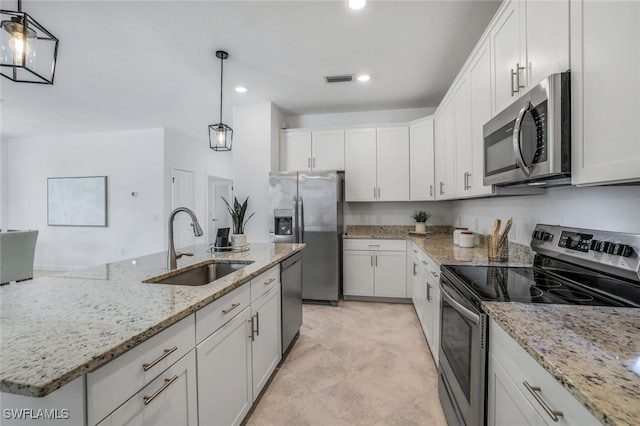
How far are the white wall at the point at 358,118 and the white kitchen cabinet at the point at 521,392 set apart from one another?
11.4ft

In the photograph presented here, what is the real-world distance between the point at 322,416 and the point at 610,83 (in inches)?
81.1

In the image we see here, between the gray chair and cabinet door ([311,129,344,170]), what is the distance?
3.73 metres

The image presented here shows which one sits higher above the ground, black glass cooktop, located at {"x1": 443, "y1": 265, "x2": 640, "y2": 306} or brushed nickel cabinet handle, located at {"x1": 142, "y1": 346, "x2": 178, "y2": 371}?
black glass cooktop, located at {"x1": 443, "y1": 265, "x2": 640, "y2": 306}

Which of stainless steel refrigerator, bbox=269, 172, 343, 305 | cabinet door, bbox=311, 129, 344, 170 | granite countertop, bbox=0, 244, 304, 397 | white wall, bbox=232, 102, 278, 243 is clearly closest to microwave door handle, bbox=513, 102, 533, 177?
granite countertop, bbox=0, 244, 304, 397

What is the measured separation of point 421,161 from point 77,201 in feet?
21.6

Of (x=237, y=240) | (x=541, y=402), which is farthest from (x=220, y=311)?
(x=541, y=402)

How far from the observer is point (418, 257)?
2926 millimetres

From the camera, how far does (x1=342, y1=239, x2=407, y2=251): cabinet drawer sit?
3627 mm

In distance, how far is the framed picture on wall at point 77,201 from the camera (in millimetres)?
5637

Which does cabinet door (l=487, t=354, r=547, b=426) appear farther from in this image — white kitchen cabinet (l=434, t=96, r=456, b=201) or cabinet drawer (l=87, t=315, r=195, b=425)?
white kitchen cabinet (l=434, t=96, r=456, b=201)

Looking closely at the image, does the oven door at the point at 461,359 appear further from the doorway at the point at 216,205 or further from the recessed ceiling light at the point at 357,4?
the doorway at the point at 216,205

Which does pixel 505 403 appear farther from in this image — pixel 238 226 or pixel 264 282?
→ pixel 238 226

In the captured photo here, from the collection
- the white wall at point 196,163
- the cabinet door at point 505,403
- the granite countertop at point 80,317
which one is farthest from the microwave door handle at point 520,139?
the white wall at point 196,163

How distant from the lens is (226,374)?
1.38 m
